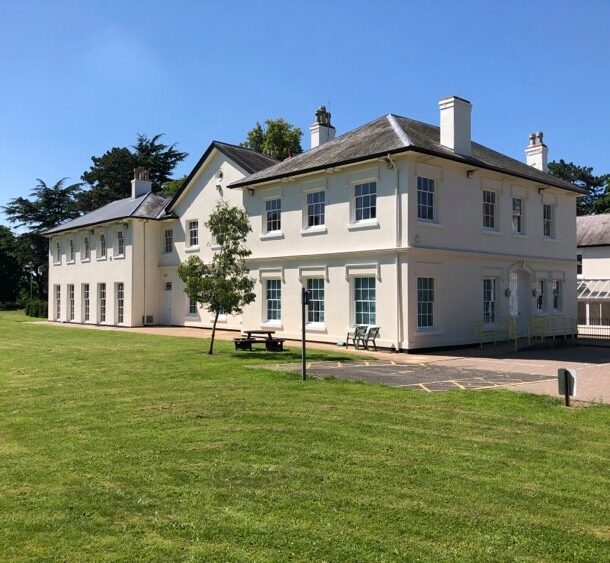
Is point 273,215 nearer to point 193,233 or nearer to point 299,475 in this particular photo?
point 193,233

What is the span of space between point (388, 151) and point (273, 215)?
7.26 meters

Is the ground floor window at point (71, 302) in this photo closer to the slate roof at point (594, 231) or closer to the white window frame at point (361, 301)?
the white window frame at point (361, 301)

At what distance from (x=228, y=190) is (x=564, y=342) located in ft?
54.6

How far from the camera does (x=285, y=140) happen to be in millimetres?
53938

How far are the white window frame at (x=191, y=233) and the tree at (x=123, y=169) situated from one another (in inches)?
→ 1452

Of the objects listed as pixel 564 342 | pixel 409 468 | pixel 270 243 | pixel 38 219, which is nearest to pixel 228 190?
pixel 270 243

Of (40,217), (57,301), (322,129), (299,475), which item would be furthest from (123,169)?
(299,475)

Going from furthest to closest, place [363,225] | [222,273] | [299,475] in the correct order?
[363,225] < [222,273] < [299,475]

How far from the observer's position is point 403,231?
20781mm

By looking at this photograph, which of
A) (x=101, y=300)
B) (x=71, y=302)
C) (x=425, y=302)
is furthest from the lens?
(x=71, y=302)

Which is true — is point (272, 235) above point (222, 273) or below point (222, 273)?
above

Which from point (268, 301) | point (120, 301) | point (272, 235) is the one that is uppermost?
point (272, 235)

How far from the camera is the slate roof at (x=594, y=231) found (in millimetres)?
38312

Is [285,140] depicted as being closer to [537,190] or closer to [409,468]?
[537,190]
